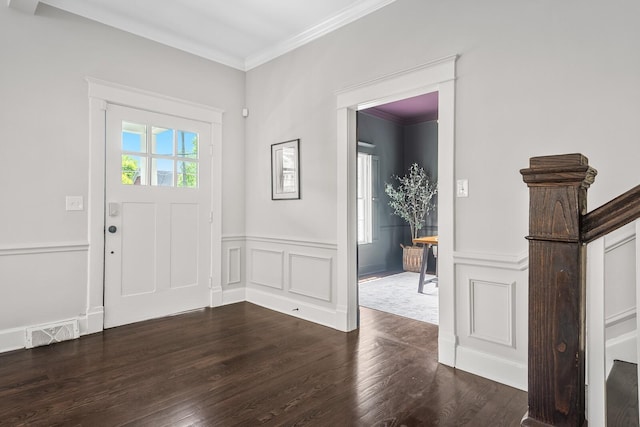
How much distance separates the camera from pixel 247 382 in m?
2.38

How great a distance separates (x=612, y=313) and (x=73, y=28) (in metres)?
4.42

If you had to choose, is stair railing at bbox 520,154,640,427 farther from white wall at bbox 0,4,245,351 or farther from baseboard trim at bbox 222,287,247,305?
baseboard trim at bbox 222,287,247,305

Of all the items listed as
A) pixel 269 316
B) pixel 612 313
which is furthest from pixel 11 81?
pixel 612 313

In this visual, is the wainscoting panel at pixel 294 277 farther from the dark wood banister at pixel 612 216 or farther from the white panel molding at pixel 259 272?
the dark wood banister at pixel 612 216

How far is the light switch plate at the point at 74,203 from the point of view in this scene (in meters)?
3.21

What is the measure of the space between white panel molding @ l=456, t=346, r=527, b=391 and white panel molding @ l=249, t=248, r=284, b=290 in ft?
6.52

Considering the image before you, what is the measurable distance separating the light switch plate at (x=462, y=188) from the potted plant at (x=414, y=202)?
389 cm

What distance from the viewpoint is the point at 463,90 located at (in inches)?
104

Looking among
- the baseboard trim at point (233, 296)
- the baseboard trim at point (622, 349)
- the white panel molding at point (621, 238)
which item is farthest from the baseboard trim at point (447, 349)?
the baseboard trim at point (233, 296)

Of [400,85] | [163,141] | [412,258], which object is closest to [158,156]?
[163,141]

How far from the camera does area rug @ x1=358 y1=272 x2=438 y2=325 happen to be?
4.02 m

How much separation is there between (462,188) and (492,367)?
120 centimetres

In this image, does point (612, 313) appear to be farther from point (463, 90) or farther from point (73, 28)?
point (73, 28)

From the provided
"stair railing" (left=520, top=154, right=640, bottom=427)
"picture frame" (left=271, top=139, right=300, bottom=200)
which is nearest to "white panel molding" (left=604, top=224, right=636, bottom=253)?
"stair railing" (left=520, top=154, right=640, bottom=427)
